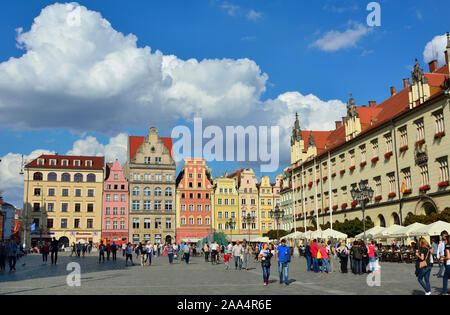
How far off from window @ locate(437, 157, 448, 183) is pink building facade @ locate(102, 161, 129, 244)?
63892mm

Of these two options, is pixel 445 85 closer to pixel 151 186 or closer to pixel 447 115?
pixel 447 115

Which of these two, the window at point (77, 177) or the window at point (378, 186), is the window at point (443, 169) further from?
the window at point (77, 177)

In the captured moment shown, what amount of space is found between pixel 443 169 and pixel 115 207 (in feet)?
217

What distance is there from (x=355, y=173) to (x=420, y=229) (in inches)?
797

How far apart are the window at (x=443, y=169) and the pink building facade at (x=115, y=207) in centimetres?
6389

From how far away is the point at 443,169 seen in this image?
119 feet

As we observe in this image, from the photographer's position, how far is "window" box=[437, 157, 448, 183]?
35.8 metres

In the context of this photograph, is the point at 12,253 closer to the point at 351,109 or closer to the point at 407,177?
the point at 407,177

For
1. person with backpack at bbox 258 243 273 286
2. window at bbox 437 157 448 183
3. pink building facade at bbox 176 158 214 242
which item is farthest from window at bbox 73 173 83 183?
person with backpack at bbox 258 243 273 286

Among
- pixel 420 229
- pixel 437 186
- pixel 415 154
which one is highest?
pixel 415 154

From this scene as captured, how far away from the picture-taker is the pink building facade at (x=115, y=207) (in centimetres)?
8869

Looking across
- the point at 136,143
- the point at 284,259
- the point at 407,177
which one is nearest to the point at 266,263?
the point at 284,259
